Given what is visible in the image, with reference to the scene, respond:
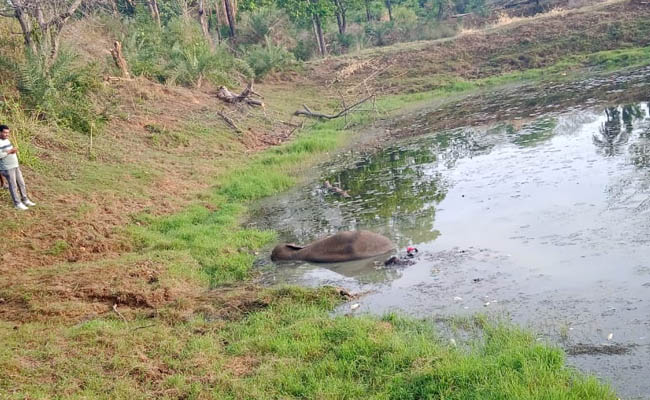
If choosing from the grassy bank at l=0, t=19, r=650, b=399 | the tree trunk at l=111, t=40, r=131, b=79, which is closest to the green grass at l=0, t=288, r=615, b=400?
the grassy bank at l=0, t=19, r=650, b=399

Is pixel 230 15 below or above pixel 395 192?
above

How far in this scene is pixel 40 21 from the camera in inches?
627

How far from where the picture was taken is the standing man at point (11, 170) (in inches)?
402

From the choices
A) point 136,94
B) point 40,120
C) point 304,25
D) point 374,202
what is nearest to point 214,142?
point 136,94

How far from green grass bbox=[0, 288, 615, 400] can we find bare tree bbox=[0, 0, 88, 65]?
35.0ft

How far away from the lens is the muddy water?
620 cm

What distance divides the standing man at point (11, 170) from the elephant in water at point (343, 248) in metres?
4.42

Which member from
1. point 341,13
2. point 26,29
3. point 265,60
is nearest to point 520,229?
point 26,29

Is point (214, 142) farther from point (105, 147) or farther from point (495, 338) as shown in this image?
point (495, 338)

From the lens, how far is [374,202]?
12320mm

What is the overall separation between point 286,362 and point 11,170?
671cm

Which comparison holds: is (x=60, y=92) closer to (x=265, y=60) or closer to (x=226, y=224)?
(x=226, y=224)

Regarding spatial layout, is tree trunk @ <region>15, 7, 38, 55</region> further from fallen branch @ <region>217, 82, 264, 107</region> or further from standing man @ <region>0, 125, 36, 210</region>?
fallen branch @ <region>217, 82, 264, 107</region>

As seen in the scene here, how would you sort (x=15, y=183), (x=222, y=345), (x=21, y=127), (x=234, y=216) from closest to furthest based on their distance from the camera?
(x=222, y=345) < (x=15, y=183) < (x=234, y=216) < (x=21, y=127)
